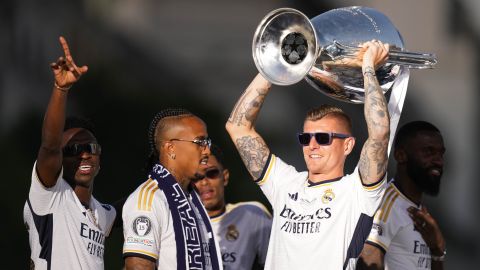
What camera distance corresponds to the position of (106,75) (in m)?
13.5

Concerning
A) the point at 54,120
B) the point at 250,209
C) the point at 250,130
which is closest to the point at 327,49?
the point at 250,130

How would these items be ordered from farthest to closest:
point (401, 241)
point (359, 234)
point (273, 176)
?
point (401, 241) < point (273, 176) < point (359, 234)

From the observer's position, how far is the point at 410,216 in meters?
8.49

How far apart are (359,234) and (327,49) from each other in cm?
114

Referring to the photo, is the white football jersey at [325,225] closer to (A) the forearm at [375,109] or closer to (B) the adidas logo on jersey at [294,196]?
(B) the adidas logo on jersey at [294,196]

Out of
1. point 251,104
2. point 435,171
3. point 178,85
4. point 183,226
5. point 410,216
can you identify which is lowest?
point 183,226

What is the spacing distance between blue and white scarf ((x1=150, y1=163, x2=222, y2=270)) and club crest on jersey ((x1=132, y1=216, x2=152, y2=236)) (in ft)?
0.70

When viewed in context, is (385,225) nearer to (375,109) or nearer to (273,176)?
(273,176)

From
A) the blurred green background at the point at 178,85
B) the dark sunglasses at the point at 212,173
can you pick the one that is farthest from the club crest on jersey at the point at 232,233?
the blurred green background at the point at 178,85

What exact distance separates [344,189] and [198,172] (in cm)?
113

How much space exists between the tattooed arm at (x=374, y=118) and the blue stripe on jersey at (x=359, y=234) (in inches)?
11.0

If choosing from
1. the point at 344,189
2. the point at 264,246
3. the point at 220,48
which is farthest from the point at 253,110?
the point at 220,48

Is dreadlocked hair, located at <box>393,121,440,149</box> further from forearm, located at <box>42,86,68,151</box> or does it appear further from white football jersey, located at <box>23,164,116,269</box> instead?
forearm, located at <box>42,86,68,151</box>

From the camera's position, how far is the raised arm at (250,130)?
25.2 ft
